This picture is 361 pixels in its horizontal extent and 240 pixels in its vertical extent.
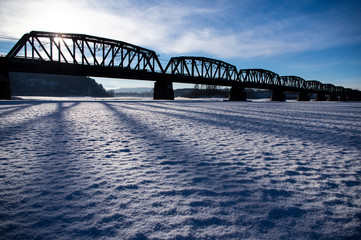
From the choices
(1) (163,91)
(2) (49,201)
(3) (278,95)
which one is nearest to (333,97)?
(3) (278,95)

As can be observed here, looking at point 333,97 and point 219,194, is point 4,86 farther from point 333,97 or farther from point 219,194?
point 333,97

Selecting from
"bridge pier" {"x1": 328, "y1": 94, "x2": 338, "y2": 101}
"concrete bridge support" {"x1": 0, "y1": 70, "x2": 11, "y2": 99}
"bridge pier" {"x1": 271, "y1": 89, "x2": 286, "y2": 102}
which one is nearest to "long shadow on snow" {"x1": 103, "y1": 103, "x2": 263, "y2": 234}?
"concrete bridge support" {"x1": 0, "y1": 70, "x2": 11, "y2": 99}

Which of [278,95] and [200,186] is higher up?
[278,95]

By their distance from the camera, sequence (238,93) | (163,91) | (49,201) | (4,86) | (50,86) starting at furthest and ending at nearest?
(50,86)
(238,93)
(163,91)
(4,86)
(49,201)

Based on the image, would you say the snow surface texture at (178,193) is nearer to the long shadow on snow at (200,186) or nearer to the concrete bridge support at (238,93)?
the long shadow on snow at (200,186)

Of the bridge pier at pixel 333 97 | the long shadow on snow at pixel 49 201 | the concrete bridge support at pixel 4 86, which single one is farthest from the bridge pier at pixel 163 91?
the bridge pier at pixel 333 97

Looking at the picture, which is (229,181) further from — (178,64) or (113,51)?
(178,64)

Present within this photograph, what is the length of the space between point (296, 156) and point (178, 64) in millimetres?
36813

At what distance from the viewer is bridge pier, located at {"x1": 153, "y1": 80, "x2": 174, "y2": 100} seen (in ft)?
107

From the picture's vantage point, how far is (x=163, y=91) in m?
32.8

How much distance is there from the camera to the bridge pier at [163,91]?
3253cm

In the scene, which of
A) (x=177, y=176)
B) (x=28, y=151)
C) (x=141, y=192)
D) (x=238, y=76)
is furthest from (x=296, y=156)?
(x=238, y=76)

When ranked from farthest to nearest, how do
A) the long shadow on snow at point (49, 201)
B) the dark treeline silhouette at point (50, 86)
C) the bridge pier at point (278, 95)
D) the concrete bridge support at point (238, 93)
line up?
the dark treeline silhouette at point (50, 86)
the bridge pier at point (278, 95)
the concrete bridge support at point (238, 93)
the long shadow on snow at point (49, 201)

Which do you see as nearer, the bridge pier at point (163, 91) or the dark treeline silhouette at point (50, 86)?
the bridge pier at point (163, 91)
